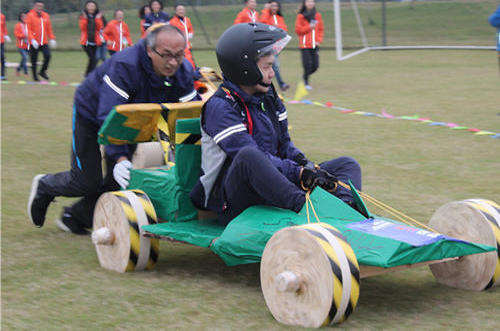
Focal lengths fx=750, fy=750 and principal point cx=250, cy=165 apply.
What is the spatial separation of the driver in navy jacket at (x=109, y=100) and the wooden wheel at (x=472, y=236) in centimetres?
210

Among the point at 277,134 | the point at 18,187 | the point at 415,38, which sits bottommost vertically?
the point at 415,38

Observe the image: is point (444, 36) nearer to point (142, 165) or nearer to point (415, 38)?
point (415, 38)

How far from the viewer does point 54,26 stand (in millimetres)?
29922

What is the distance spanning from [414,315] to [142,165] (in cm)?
366

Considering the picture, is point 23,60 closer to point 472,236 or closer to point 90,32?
point 90,32

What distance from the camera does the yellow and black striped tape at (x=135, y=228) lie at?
4.66m

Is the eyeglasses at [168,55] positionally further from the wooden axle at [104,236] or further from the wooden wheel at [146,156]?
the wooden wheel at [146,156]

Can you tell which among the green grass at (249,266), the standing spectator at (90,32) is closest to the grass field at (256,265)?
the green grass at (249,266)

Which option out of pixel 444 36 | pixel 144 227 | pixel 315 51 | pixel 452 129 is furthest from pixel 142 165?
pixel 444 36

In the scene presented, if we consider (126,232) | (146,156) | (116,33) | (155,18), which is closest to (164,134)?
(126,232)

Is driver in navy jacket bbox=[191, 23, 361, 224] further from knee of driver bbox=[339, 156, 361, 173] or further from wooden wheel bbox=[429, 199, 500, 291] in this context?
wooden wheel bbox=[429, 199, 500, 291]

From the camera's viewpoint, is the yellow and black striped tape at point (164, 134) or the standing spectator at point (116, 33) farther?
the standing spectator at point (116, 33)

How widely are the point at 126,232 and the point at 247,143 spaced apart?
0.99 meters

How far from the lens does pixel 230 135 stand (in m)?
4.34
